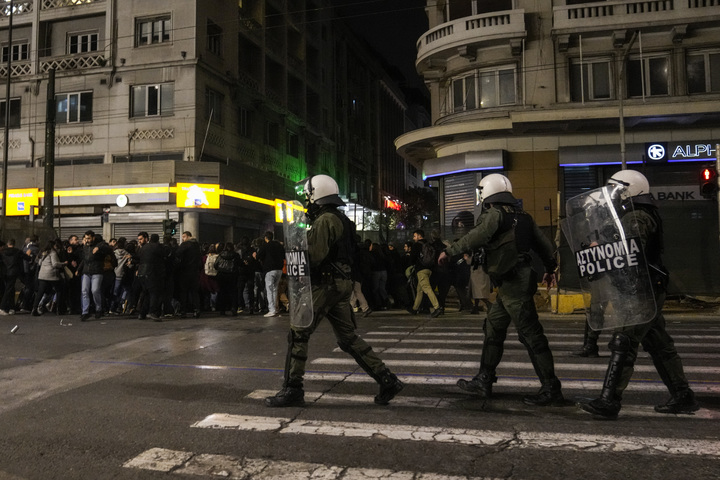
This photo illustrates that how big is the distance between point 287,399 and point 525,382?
2.44m

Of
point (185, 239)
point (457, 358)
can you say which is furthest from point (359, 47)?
point (457, 358)

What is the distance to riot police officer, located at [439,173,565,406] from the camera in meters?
4.99

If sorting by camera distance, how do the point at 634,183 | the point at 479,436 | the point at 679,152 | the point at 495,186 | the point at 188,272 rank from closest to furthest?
the point at 479,436, the point at 634,183, the point at 495,186, the point at 188,272, the point at 679,152

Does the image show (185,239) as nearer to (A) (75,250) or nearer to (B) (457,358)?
(A) (75,250)

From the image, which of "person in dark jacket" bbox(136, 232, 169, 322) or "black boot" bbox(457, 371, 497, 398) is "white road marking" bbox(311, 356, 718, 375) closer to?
"black boot" bbox(457, 371, 497, 398)

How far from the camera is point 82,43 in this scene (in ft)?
94.7

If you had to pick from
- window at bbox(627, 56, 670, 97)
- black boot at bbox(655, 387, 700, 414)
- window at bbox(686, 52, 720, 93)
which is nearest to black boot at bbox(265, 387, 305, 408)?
black boot at bbox(655, 387, 700, 414)

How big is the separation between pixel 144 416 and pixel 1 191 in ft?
93.2

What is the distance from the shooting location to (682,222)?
46.3 ft

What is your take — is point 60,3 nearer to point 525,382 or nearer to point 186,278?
point 186,278

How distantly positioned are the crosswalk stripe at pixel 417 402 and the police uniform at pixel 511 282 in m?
Result: 0.32

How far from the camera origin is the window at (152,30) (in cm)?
2730

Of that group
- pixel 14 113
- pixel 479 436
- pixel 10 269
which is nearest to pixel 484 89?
pixel 10 269

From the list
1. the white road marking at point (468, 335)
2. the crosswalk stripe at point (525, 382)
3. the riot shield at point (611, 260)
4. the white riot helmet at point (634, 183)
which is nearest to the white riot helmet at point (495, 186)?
the riot shield at point (611, 260)
